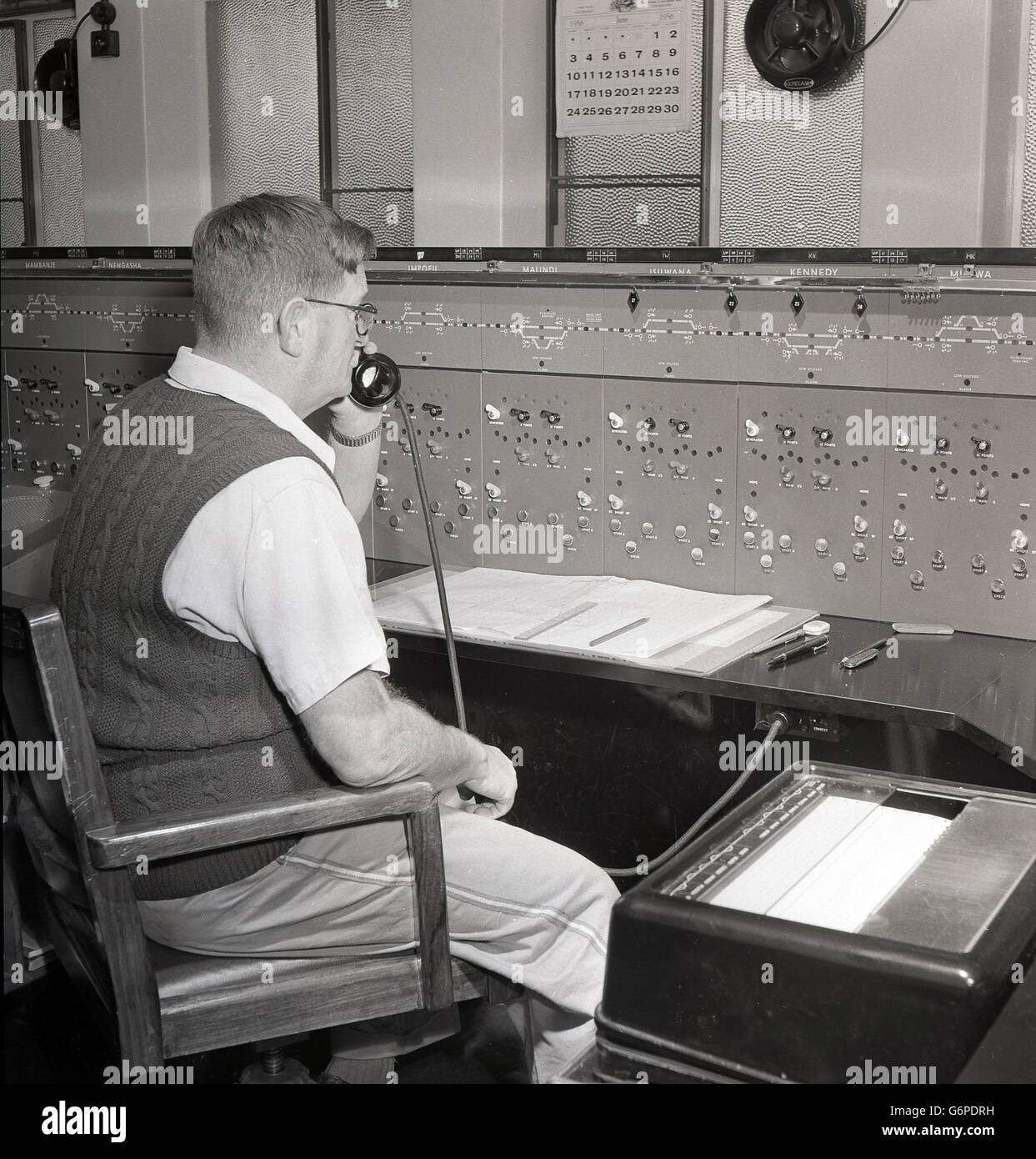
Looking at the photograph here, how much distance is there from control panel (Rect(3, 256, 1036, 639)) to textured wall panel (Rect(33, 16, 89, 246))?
50.0 inches

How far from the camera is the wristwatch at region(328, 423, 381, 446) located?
2391 millimetres

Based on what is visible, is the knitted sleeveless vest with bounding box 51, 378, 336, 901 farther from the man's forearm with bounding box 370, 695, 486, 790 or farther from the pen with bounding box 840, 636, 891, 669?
the pen with bounding box 840, 636, 891, 669

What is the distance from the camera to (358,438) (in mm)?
2391

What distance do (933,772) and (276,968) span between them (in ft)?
4.15

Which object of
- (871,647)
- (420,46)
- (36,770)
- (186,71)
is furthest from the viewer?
(186,71)

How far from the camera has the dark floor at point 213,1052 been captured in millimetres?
2289

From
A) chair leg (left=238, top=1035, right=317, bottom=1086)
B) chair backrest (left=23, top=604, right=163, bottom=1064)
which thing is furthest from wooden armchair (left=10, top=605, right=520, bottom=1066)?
chair leg (left=238, top=1035, right=317, bottom=1086)

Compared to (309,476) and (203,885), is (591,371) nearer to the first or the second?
(309,476)

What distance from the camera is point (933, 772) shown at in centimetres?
233

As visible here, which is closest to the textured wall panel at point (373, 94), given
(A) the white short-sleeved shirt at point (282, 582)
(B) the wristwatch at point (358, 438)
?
(B) the wristwatch at point (358, 438)

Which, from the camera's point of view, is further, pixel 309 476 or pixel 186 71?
pixel 186 71

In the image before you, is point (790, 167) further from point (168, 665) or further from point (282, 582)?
point (168, 665)
